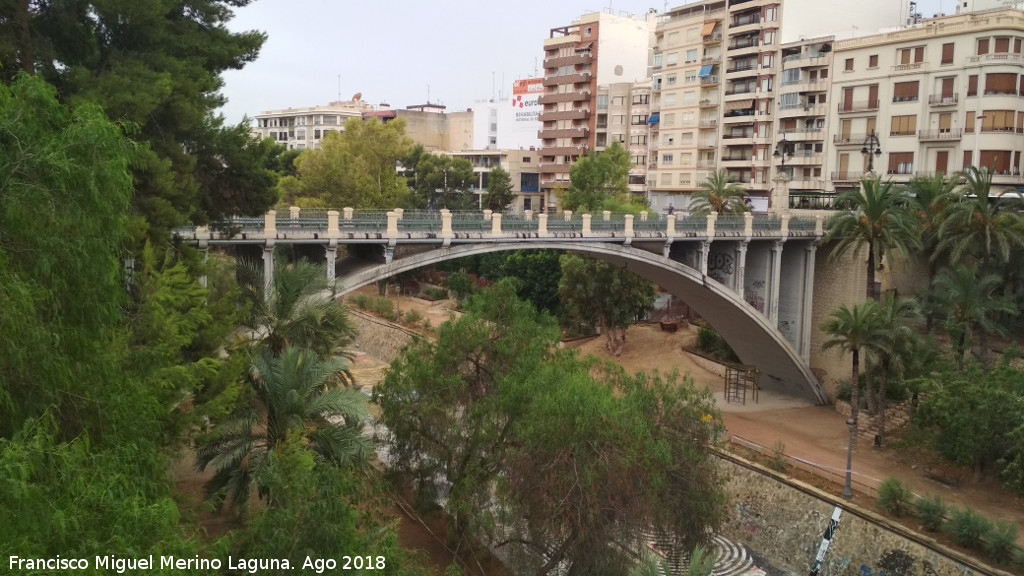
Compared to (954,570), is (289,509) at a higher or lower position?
higher

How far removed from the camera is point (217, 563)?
8.77 meters

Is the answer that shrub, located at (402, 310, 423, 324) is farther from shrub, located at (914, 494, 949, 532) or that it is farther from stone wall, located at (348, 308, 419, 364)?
shrub, located at (914, 494, 949, 532)

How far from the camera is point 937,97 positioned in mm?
40031

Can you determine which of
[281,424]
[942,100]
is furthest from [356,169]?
[281,424]

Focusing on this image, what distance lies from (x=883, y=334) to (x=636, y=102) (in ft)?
133

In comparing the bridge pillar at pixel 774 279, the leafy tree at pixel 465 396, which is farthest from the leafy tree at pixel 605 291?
the leafy tree at pixel 465 396

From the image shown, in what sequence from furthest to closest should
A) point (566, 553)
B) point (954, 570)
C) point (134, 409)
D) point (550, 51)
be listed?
point (550, 51)
point (954, 570)
point (566, 553)
point (134, 409)

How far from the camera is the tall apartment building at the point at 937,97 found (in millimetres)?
38094

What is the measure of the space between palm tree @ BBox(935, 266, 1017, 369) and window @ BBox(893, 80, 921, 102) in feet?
48.6

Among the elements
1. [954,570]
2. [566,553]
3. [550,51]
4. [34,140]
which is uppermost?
[550,51]

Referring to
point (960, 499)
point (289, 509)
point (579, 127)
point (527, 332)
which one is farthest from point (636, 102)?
point (289, 509)

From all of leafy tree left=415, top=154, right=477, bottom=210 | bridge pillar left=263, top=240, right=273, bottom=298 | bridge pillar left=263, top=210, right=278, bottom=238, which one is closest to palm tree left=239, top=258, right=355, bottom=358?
bridge pillar left=263, top=240, right=273, bottom=298

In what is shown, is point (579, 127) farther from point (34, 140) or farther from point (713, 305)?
point (34, 140)

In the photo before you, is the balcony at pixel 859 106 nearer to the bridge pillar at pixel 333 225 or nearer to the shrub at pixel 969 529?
the shrub at pixel 969 529
